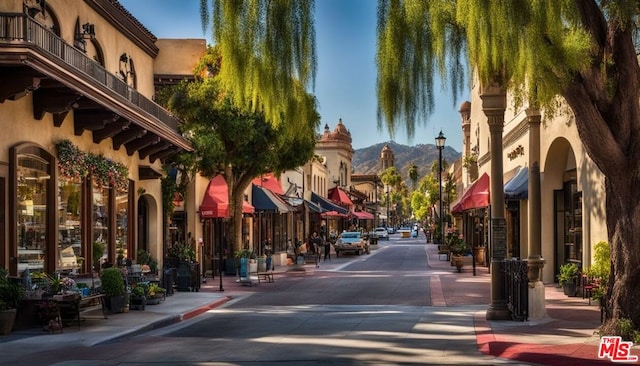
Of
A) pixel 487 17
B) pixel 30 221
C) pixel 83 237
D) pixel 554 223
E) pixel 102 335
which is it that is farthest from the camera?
pixel 554 223

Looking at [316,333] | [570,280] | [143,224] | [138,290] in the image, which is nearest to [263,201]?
[143,224]

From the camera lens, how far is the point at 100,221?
886 inches

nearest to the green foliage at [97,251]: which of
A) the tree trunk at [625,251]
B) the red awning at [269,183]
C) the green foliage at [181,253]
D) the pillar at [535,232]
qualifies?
the green foliage at [181,253]

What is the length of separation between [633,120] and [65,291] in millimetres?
11260

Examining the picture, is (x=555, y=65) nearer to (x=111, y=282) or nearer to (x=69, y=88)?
(x=69, y=88)

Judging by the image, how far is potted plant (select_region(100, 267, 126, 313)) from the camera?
1845cm

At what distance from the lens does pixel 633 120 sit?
12266mm

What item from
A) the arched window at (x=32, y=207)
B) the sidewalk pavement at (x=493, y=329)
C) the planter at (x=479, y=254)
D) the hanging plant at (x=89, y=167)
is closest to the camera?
the sidewalk pavement at (x=493, y=329)

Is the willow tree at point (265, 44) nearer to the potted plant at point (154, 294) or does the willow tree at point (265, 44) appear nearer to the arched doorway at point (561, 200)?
the potted plant at point (154, 294)

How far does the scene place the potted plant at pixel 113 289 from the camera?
1845cm

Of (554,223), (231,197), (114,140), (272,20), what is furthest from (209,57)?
(272,20)

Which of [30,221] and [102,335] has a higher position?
[30,221]

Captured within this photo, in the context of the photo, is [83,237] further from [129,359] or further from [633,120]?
[633,120]

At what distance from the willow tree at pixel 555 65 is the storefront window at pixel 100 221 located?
12.2 metres
